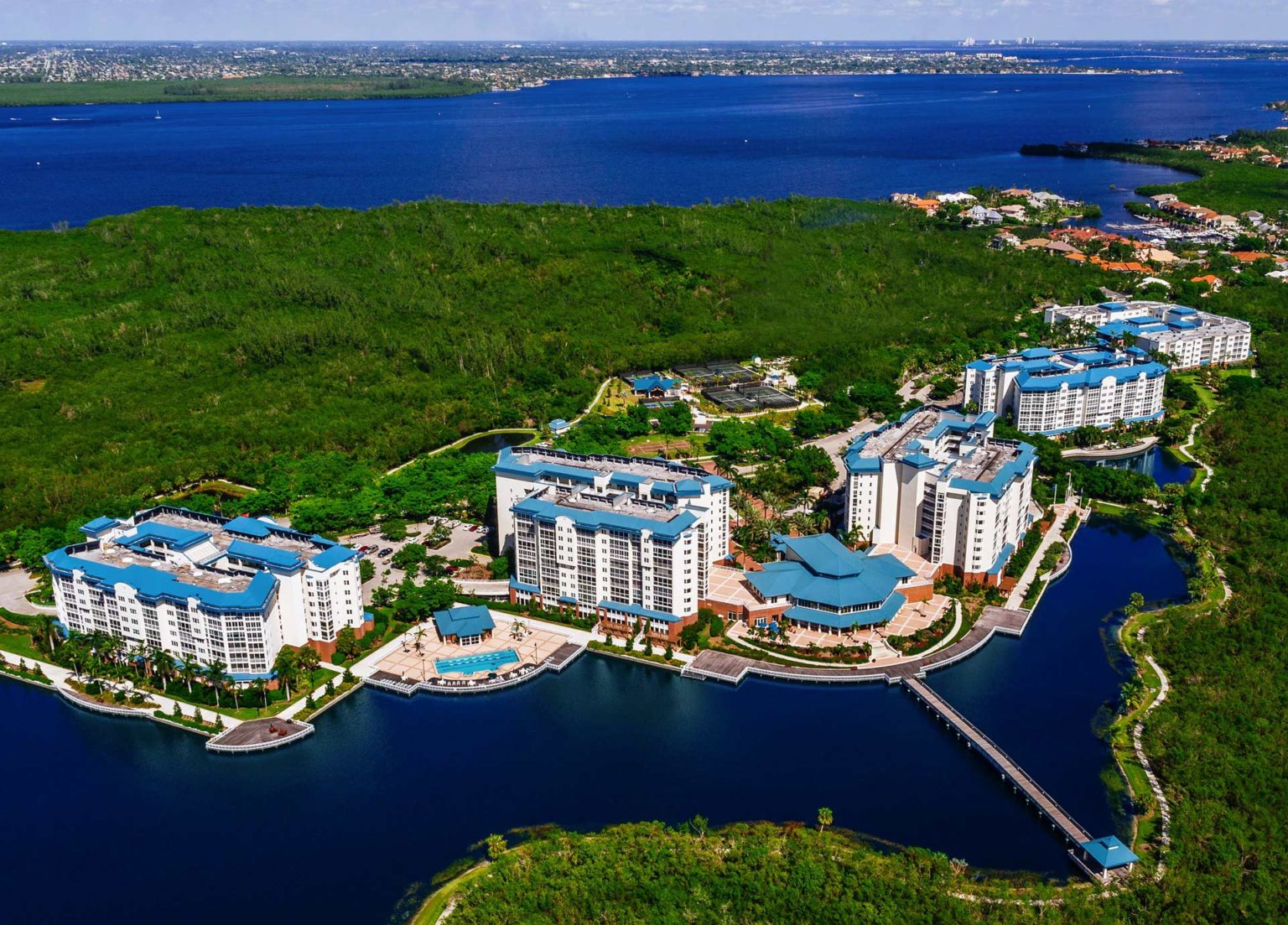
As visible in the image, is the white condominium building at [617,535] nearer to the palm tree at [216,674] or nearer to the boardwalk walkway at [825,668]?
the boardwalk walkway at [825,668]

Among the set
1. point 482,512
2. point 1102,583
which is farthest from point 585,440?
point 1102,583

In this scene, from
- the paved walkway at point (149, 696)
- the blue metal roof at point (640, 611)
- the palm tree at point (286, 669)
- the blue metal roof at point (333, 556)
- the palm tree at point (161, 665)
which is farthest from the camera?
the blue metal roof at point (640, 611)

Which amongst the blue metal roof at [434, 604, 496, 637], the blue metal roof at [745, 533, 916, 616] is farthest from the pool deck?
the blue metal roof at [745, 533, 916, 616]

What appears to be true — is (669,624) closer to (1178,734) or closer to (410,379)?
(1178,734)

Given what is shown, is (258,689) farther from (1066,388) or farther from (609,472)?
(1066,388)

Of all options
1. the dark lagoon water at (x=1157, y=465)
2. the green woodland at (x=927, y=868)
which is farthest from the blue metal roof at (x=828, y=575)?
the dark lagoon water at (x=1157, y=465)

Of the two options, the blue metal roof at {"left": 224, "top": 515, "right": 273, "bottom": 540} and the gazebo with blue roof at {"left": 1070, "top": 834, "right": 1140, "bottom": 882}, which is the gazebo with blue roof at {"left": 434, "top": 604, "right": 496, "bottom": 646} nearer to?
the blue metal roof at {"left": 224, "top": 515, "right": 273, "bottom": 540}

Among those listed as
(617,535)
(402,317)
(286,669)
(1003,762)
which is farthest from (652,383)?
(1003,762)
